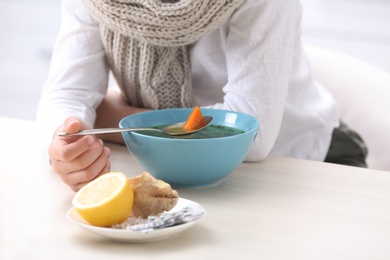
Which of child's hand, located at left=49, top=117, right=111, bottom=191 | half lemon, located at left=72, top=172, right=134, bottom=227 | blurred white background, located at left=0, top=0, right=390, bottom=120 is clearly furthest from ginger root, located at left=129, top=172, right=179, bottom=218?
blurred white background, located at left=0, top=0, right=390, bottom=120

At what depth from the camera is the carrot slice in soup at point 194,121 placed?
971 mm

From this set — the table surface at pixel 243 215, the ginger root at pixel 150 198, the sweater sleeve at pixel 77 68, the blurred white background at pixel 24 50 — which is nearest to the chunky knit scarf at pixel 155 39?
the sweater sleeve at pixel 77 68

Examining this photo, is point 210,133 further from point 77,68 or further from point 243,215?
point 77,68

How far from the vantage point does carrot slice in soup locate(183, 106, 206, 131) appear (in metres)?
0.97

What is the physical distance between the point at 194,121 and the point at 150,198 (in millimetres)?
196

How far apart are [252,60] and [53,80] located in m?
0.34

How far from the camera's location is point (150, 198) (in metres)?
0.80

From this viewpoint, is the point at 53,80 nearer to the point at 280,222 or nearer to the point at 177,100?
the point at 177,100

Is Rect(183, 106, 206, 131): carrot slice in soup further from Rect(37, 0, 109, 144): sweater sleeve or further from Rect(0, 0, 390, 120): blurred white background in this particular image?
Rect(0, 0, 390, 120): blurred white background

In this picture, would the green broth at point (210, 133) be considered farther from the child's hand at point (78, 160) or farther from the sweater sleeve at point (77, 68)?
the sweater sleeve at point (77, 68)

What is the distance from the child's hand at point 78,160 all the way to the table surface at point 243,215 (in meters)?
0.02

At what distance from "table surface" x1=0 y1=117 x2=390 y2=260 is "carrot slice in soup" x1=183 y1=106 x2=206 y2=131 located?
8cm

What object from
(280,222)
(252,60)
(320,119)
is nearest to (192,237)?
(280,222)

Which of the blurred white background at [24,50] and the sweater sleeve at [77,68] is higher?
the sweater sleeve at [77,68]
